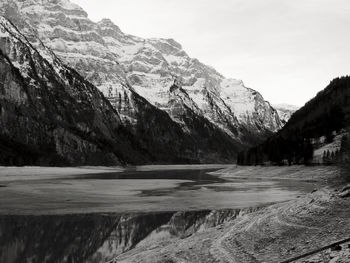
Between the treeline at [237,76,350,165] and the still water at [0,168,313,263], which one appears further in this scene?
the treeline at [237,76,350,165]

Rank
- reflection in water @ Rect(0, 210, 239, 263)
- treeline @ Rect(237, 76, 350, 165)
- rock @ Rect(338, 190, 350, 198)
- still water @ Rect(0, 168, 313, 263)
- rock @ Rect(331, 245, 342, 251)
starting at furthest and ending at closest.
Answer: treeline @ Rect(237, 76, 350, 165) → still water @ Rect(0, 168, 313, 263) → reflection in water @ Rect(0, 210, 239, 263) → rock @ Rect(338, 190, 350, 198) → rock @ Rect(331, 245, 342, 251)

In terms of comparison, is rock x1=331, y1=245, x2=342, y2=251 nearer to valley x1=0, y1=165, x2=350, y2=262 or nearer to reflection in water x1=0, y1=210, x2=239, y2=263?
valley x1=0, y1=165, x2=350, y2=262

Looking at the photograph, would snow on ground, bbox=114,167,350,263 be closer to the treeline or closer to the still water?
the still water

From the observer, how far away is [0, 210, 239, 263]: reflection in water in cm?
3027

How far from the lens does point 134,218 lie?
44281 mm

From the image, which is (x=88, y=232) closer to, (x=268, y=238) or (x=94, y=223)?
(x=94, y=223)

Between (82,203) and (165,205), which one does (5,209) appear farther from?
(165,205)

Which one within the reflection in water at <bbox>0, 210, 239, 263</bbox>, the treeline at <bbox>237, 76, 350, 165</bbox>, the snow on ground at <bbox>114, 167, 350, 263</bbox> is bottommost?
the reflection in water at <bbox>0, 210, 239, 263</bbox>

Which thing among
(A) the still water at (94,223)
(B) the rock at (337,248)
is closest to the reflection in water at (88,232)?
(A) the still water at (94,223)

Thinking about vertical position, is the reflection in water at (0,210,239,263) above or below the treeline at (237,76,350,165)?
below

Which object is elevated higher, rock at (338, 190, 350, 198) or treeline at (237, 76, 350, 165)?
treeline at (237, 76, 350, 165)

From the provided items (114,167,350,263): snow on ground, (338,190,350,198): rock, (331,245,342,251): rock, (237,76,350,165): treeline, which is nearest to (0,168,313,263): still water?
(114,167,350,263): snow on ground

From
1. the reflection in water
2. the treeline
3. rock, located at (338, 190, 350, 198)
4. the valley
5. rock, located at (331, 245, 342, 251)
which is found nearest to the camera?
rock, located at (331, 245, 342, 251)

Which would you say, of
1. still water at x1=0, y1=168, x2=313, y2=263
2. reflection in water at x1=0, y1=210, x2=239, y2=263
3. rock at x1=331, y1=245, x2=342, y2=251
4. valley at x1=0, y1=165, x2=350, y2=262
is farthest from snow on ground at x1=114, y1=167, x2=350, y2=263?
still water at x1=0, y1=168, x2=313, y2=263
